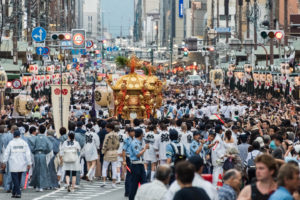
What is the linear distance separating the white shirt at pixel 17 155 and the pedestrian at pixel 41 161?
2.93ft

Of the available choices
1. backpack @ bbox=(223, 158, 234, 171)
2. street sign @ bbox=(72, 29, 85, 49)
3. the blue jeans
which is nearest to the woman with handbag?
the blue jeans

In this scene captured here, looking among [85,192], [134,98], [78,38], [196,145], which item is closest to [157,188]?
[196,145]

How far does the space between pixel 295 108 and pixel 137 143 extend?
15.0 meters

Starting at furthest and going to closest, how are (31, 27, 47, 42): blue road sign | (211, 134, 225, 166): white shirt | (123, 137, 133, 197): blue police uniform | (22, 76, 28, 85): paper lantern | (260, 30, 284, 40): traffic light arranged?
(22, 76, 28, 85): paper lantern
(31, 27, 47, 42): blue road sign
(260, 30, 284, 40): traffic light
(123, 137, 133, 197): blue police uniform
(211, 134, 225, 166): white shirt

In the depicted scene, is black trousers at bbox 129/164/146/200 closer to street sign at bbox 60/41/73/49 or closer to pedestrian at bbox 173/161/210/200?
pedestrian at bbox 173/161/210/200

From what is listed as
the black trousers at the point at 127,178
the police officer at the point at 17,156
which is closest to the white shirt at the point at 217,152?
the black trousers at the point at 127,178

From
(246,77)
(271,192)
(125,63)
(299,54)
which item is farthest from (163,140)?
(299,54)

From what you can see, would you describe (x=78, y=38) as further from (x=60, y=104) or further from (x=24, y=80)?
(x=60, y=104)

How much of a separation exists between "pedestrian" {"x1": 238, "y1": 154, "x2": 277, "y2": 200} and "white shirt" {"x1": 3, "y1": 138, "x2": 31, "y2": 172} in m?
8.79

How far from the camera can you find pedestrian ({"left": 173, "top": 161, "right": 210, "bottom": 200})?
762 cm

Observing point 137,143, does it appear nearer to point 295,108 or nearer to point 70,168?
point 70,168

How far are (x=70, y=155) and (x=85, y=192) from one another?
97cm

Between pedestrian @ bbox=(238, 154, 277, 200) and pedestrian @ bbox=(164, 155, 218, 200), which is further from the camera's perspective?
pedestrian @ bbox=(164, 155, 218, 200)

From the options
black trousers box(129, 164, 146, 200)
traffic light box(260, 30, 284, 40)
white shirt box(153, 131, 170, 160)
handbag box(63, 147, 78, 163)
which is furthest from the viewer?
traffic light box(260, 30, 284, 40)
